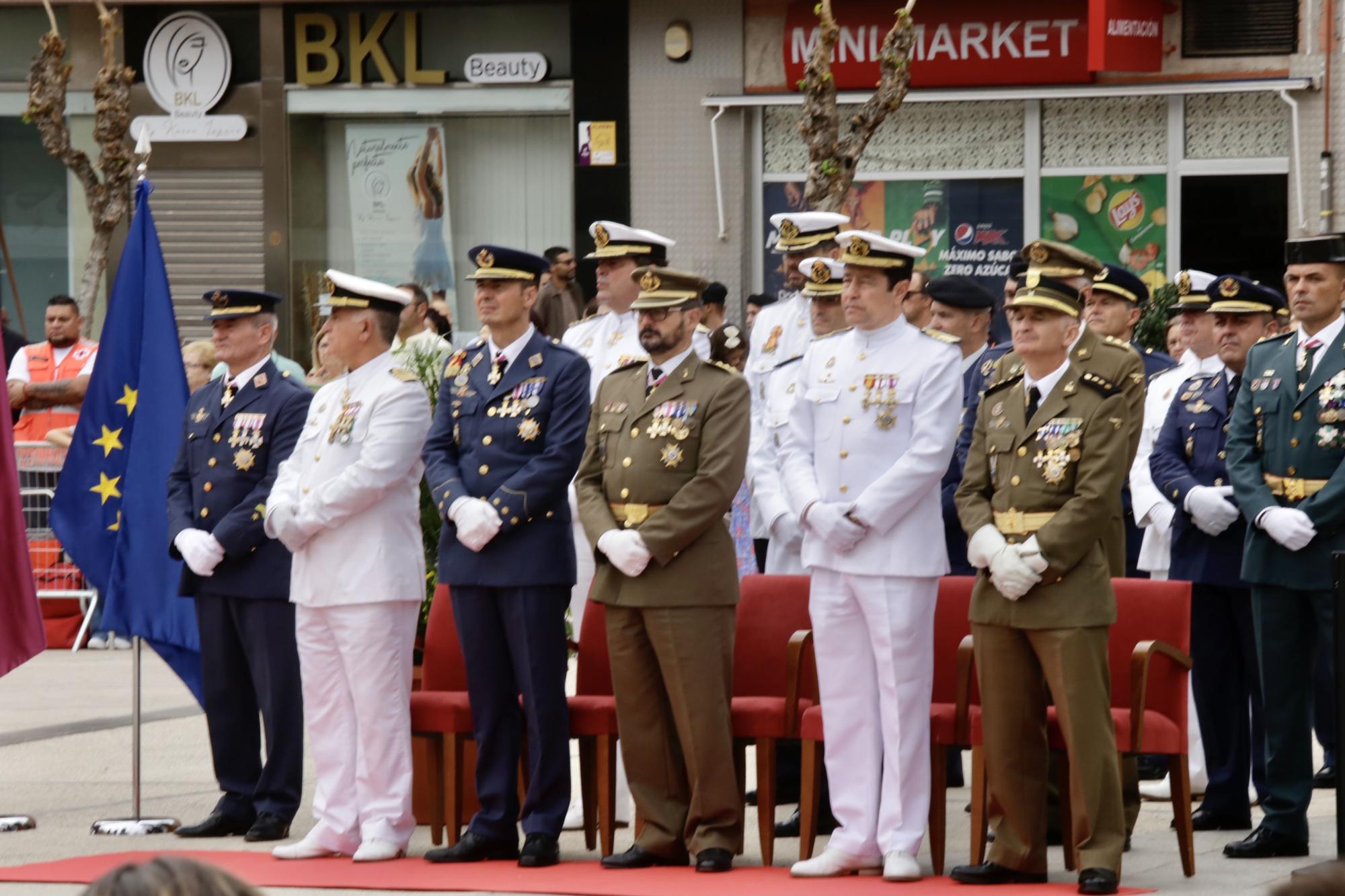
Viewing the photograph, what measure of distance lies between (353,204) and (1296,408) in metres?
13.8

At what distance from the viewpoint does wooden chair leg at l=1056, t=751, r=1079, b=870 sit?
7.28m

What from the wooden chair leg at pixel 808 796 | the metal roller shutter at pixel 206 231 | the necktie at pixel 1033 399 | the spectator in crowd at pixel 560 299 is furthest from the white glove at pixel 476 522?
the metal roller shutter at pixel 206 231

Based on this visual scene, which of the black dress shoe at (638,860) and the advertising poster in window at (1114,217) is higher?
the advertising poster in window at (1114,217)

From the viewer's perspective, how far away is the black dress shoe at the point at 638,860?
7574mm

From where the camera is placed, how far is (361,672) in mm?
7980

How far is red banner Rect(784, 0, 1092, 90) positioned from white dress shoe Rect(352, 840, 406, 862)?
36.3ft

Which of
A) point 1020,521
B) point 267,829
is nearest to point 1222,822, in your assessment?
point 1020,521

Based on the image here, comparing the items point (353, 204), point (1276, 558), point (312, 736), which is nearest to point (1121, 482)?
point (1276, 558)

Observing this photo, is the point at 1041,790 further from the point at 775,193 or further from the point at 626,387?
the point at 775,193

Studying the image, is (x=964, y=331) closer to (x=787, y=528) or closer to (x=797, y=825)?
(x=787, y=528)

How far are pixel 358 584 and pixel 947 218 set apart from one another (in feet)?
36.2

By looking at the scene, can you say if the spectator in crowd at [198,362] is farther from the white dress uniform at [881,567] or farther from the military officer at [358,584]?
the white dress uniform at [881,567]

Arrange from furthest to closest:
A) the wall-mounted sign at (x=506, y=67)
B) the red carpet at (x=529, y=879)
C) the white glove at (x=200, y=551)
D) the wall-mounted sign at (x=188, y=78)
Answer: the wall-mounted sign at (x=188, y=78) → the wall-mounted sign at (x=506, y=67) → the white glove at (x=200, y=551) → the red carpet at (x=529, y=879)

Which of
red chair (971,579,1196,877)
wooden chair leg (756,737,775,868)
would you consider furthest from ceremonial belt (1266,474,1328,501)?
wooden chair leg (756,737,775,868)
